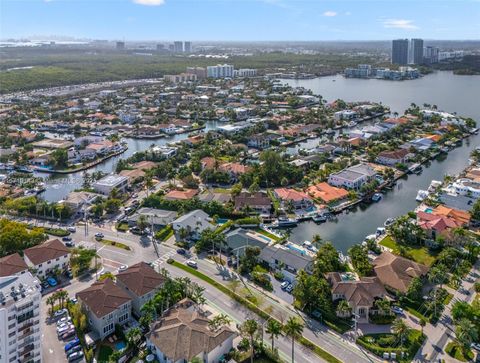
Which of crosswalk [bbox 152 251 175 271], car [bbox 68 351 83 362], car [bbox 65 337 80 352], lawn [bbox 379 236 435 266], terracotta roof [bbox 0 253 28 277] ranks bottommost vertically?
car [bbox 68 351 83 362]

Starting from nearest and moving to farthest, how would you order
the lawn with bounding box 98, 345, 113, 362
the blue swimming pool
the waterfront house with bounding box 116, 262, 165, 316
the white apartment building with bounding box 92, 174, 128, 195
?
the lawn with bounding box 98, 345, 113, 362 → the blue swimming pool → the waterfront house with bounding box 116, 262, 165, 316 → the white apartment building with bounding box 92, 174, 128, 195

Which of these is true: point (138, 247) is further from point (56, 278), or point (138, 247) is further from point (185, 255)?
point (56, 278)

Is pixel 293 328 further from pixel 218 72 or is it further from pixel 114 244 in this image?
pixel 218 72

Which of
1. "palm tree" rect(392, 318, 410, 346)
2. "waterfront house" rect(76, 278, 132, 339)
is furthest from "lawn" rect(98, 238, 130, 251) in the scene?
"palm tree" rect(392, 318, 410, 346)

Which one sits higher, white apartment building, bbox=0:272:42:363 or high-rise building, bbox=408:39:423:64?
high-rise building, bbox=408:39:423:64

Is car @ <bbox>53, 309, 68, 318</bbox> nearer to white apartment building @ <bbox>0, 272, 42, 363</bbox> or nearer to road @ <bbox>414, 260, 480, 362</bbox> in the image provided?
white apartment building @ <bbox>0, 272, 42, 363</bbox>

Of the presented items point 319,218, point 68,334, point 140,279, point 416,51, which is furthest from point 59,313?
point 416,51

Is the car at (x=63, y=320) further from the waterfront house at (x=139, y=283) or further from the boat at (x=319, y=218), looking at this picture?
the boat at (x=319, y=218)
